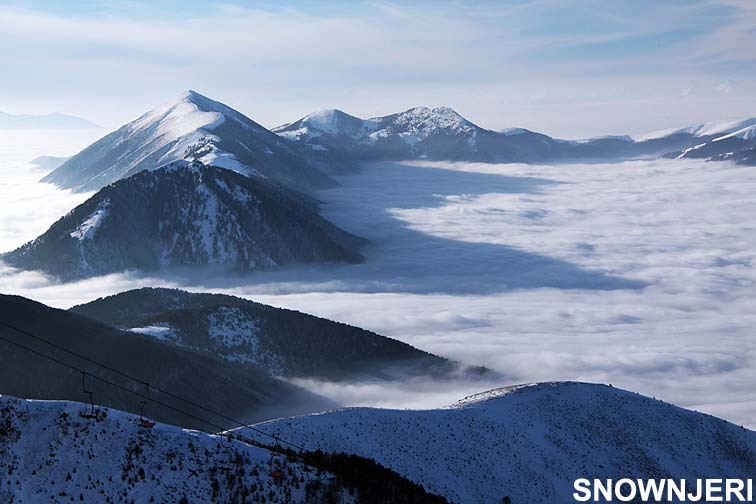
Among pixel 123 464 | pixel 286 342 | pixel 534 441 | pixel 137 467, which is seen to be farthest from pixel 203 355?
pixel 137 467

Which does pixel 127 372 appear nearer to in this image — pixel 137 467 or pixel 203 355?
pixel 203 355

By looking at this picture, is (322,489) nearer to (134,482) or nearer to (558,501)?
(134,482)

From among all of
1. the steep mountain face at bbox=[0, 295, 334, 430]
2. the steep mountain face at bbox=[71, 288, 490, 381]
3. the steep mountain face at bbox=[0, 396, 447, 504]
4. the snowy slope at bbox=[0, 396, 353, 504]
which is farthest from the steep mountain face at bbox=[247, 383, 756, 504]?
the steep mountain face at bbox=[71, 288, 490, 381]

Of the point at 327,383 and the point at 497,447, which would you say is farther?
the point at 327,383

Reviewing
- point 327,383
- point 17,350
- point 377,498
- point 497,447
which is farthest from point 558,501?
point 17,350

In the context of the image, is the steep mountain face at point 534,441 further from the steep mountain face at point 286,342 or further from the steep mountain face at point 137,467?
the steep mountain face at point 286,342

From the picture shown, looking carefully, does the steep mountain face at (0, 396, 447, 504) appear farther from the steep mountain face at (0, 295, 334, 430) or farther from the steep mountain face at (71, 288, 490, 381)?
the steep mountain face at (71, 288, 490, 381)
